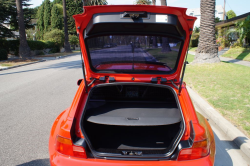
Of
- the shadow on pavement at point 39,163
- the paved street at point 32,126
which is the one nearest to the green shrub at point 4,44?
the paved street at point 32,126

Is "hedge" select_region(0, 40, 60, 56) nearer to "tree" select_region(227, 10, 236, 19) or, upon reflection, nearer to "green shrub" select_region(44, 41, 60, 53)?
"green shrub" select_region(44, 41, 60, 53)

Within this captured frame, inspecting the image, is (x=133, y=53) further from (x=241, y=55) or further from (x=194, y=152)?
(x=241, y=55)

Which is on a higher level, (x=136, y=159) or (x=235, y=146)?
(x=136, y=159)

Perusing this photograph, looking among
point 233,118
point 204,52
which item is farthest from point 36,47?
point 233,118

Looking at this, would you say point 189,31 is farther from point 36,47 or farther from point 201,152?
point 36,47

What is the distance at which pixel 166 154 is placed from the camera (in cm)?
209

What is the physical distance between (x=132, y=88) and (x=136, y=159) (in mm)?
1293

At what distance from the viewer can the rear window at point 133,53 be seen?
2.50 m

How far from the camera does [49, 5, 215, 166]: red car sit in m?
2.01

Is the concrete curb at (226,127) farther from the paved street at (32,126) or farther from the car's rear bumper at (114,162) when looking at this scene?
the car's rear bumper at (114,162)

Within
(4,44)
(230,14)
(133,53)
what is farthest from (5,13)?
(230,14)

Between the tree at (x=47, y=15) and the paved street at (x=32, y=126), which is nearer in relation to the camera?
the paved street at (x=32, y=126)

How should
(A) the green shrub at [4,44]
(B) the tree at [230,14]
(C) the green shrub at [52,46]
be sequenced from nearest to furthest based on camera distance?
(A) the green shrub at [4,44] < (C) the green shrub at [52,46] < (B) the tree at [230,14]

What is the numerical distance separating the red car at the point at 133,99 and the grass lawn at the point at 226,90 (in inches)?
83.7
